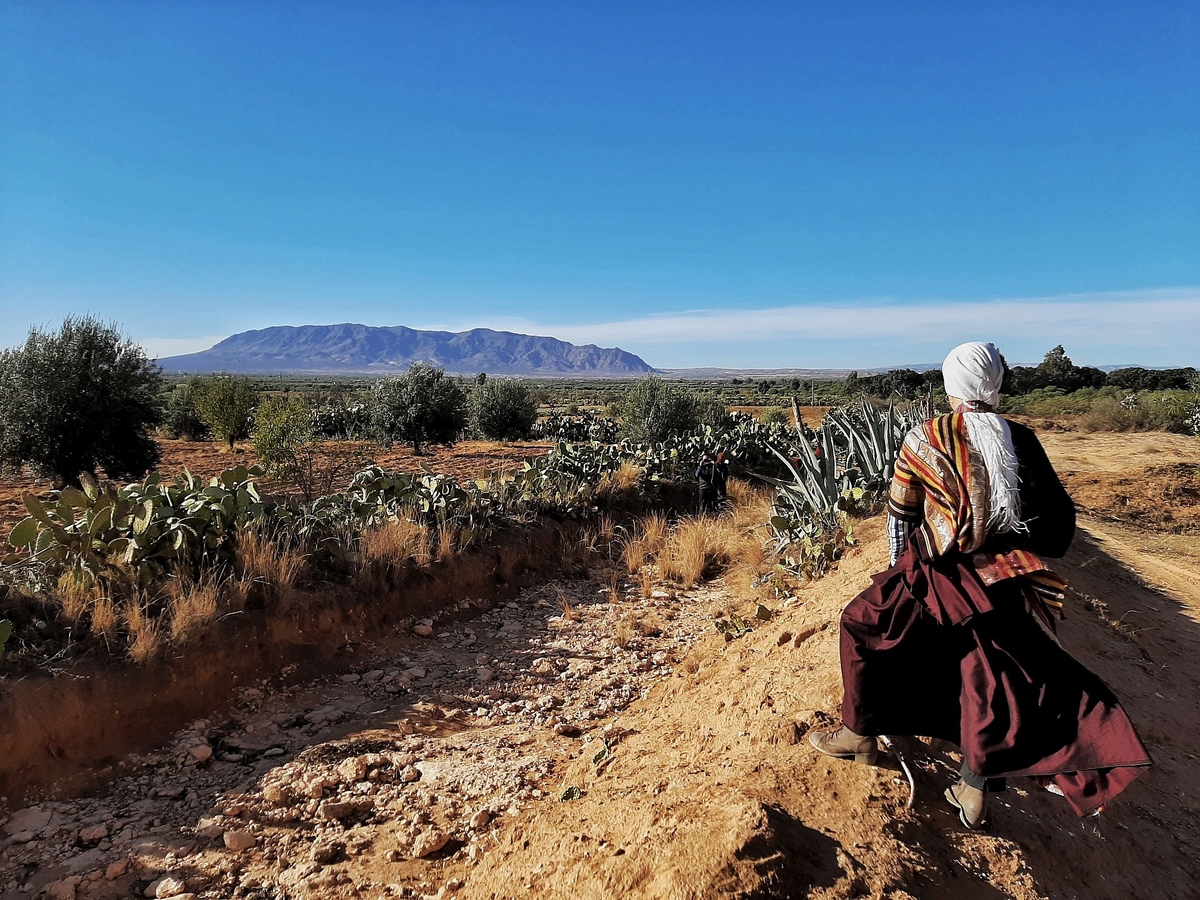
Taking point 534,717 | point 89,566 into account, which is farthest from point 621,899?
point 89,566

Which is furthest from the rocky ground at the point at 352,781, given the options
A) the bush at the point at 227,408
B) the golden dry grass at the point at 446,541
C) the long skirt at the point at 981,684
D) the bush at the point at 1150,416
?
the bush at the point at 1150,416

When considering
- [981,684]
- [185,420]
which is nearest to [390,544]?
[981,684]

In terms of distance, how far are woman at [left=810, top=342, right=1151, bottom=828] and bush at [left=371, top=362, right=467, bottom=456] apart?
17019 mm

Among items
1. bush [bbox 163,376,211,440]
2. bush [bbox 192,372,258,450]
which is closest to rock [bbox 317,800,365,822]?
bush [bbox 192,372,258,450]

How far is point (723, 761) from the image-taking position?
3045 millimetres

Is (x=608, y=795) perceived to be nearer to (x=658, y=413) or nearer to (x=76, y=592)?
(x=76, y=592)

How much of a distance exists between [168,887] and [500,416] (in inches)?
809

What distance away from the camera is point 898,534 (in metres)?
2.67

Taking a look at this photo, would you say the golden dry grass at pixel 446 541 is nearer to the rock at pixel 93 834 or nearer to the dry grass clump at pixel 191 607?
the dry grass clump at pixel 191 607

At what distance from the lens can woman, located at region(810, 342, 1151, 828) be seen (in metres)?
2.31

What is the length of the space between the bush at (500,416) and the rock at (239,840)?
66.4 ft

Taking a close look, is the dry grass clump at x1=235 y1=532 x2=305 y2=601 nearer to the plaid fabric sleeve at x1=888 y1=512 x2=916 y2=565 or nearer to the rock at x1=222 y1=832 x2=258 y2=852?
the rock at x1=222 y1=832 x2=258 y2=852

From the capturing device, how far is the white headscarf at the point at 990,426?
2.32 meters

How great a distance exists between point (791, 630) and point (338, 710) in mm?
2946
